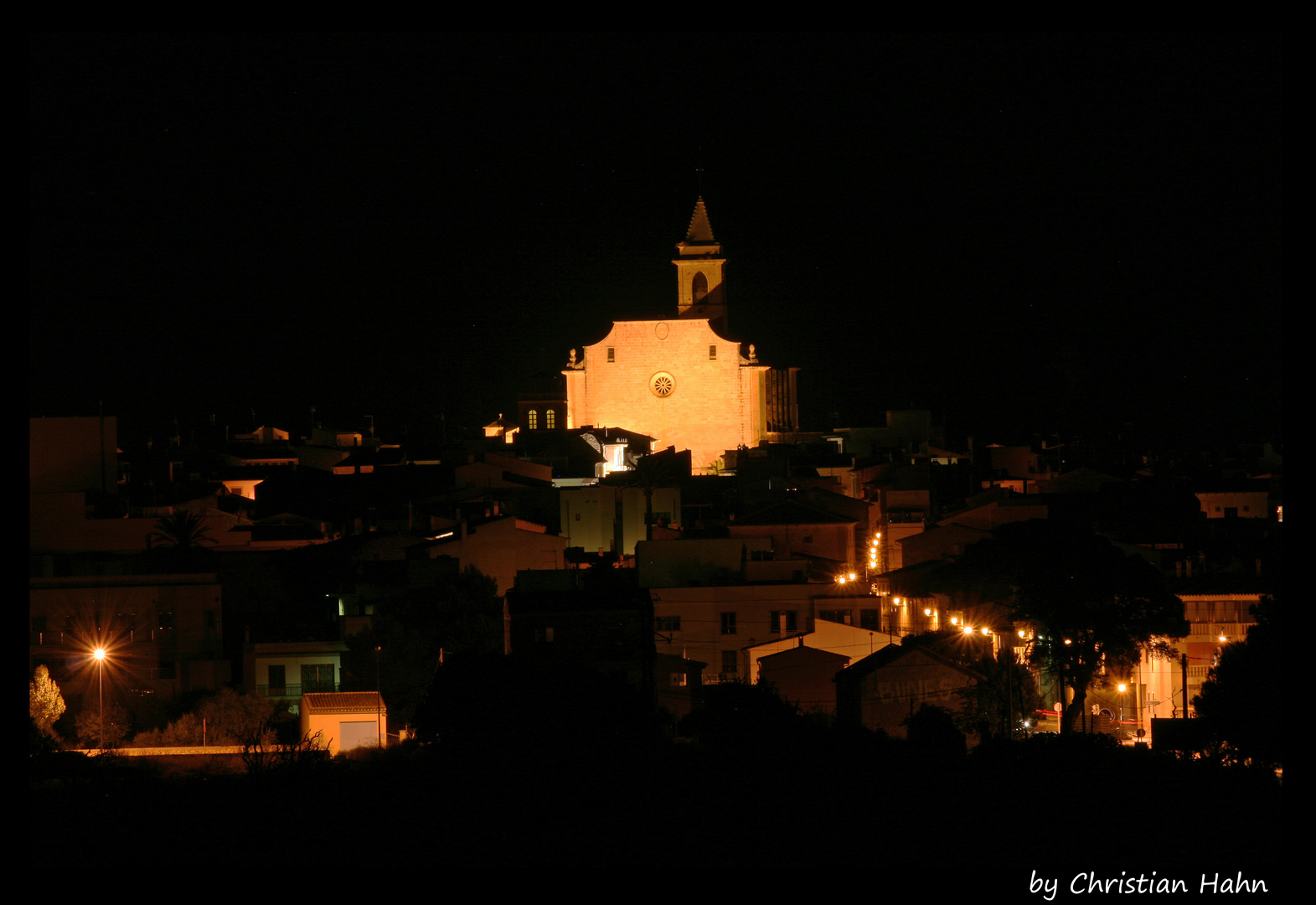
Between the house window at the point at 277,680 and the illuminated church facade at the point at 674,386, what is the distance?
874 inches

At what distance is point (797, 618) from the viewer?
16.3m

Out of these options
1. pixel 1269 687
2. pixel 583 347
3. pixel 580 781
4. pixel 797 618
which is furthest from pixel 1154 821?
pixel 583 347

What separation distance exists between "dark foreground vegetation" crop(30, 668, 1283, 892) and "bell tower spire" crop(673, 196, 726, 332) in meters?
33.8

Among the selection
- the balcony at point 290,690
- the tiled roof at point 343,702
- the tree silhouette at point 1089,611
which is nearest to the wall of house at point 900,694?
the tree silhouette at point 1089,611

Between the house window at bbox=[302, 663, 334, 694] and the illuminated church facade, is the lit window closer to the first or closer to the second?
the illuminated church facade

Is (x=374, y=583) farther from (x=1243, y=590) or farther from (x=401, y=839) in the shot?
(x=401, y=839)

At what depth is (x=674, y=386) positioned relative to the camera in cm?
3738

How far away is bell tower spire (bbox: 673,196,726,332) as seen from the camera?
139 feet

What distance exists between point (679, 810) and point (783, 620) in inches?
381

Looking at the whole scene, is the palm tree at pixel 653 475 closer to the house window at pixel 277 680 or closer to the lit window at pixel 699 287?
the house window at pixel 277 680

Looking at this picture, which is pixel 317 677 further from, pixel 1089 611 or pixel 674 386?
pixel 674 386

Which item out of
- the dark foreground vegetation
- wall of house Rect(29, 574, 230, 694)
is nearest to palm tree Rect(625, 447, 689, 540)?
wall of house Rect(29, 574, 230, 694)

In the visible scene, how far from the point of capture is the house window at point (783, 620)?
1620 centimetres

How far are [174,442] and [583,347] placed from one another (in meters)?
13.3
